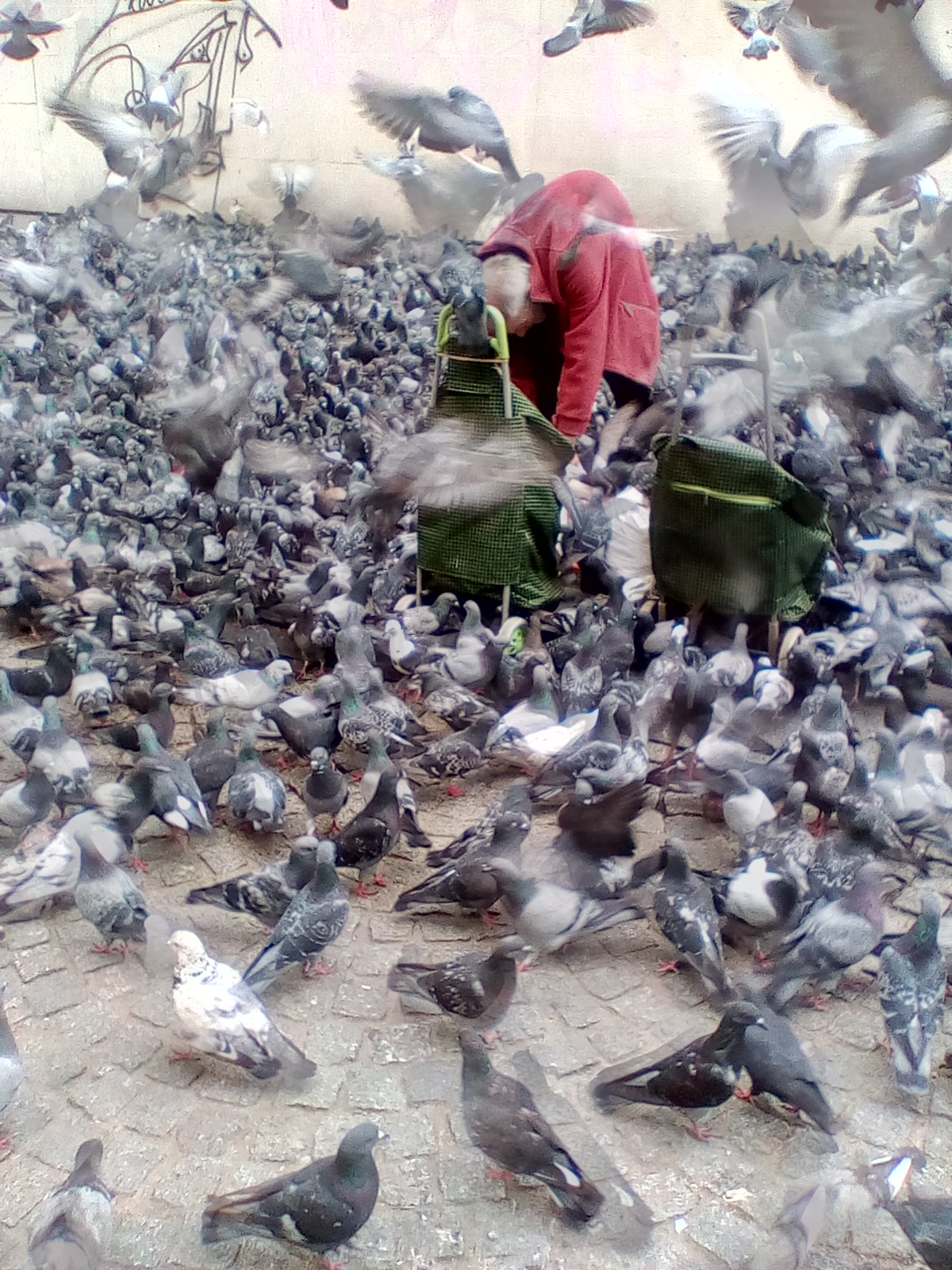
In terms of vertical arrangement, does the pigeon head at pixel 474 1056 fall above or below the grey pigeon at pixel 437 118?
below

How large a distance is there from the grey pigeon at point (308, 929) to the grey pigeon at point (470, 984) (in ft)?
0.99

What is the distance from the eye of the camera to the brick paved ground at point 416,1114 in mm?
2422

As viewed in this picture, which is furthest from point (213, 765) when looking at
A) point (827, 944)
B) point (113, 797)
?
point (827, 944)

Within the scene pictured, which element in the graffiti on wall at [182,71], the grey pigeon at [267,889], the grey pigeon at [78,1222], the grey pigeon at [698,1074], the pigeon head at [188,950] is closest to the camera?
the grey pigeon at [78,1222]

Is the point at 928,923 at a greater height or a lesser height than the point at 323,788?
greater

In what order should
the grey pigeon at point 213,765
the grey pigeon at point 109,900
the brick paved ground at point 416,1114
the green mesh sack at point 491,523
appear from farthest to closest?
the green mesh sack at point 491,523 → the grey pigeon at point 213,765 → the grey pigeon at point 109,900 → the brick paved ground at point 416,1114

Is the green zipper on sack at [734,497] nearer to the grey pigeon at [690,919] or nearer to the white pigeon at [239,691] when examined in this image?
the grey pigeon at [690,919]

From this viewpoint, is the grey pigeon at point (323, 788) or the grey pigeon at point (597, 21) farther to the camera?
the grey pigeon at point (597, 21)

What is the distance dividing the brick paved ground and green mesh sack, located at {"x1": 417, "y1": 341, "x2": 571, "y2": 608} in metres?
2.10

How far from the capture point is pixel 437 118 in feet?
17.1

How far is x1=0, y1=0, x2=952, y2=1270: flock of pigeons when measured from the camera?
9.21 feet

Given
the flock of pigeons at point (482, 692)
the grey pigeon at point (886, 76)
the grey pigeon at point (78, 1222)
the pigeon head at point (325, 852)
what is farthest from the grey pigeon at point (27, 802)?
the grey pigeon at point (886, 76)

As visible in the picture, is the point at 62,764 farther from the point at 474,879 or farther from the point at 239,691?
the point at 474,879

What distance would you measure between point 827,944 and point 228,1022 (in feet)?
6.08
